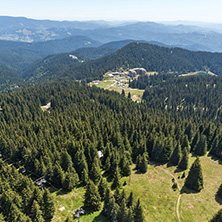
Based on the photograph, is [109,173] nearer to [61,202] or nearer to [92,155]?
[92,155]

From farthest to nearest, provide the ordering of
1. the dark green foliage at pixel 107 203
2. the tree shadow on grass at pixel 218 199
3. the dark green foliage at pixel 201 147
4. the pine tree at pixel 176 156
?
the dark green foliage at pixel 201 147
the pine tree at pixel 176 156
the tree shadow on grass at pixel 218 199
the dark green foliage at pixel 107 203

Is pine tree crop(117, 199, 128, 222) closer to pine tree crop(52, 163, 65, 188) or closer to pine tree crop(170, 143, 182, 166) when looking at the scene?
pine tree crop(52, 163, 65, 188)

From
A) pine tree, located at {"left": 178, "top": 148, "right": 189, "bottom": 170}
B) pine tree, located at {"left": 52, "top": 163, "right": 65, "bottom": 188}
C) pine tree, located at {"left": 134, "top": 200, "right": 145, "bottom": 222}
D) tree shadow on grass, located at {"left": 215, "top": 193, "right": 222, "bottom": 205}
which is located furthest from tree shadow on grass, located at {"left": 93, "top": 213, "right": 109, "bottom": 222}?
pine tree, located at {"left": 178, "top": 148, "right": 189, "bottom": 170}

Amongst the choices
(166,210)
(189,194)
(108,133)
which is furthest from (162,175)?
(108,133)

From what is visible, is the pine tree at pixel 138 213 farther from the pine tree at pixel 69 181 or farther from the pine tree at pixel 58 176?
the pine tree at pixel 58 176

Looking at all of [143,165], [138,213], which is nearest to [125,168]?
[143,165]

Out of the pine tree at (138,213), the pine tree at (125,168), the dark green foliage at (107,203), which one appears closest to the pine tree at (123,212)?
the pine tree at (138,213)

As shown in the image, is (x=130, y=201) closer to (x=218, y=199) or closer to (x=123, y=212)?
(x=123, y=212)

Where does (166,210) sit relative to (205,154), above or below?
above
